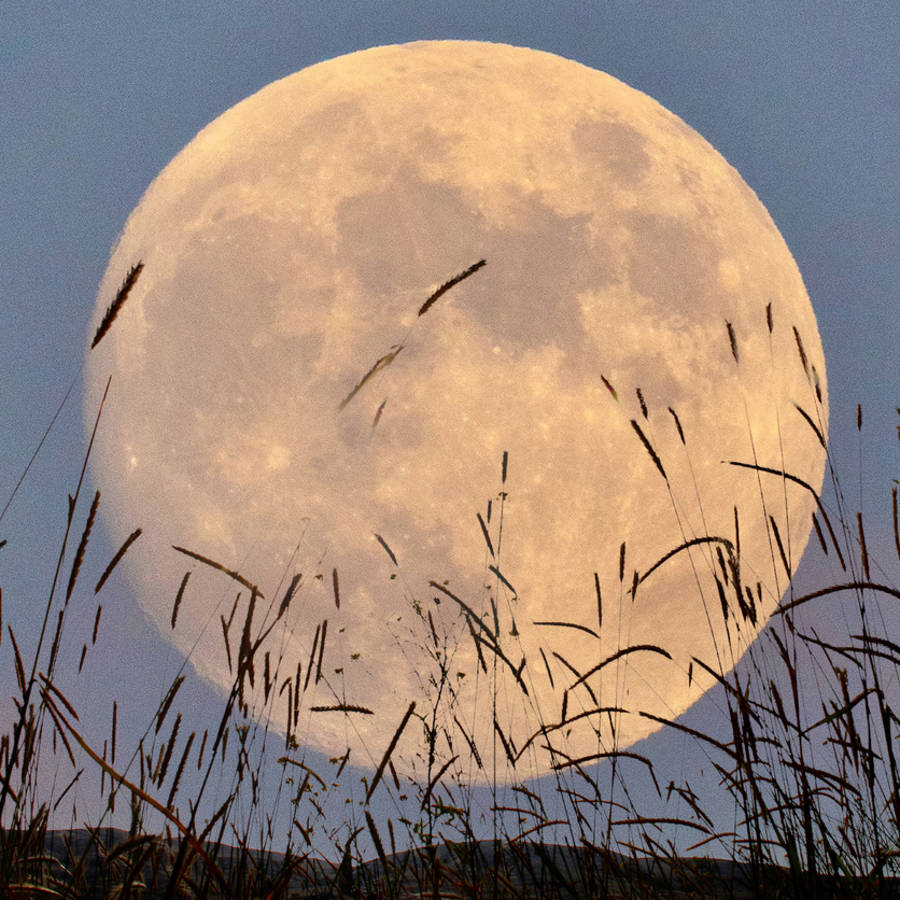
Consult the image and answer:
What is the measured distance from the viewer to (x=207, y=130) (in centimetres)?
1168

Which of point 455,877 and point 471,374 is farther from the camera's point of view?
point 471,374

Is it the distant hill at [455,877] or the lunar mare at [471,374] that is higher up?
the lunar mare at [471,374]

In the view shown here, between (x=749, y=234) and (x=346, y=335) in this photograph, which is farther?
(x=749, y=234)

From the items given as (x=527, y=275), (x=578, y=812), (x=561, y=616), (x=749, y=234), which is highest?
(x=749, y=234)

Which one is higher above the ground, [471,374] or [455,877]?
[471,374]

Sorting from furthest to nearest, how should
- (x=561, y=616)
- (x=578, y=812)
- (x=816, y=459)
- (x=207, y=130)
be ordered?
1. (x=207, y=130)
2. (x=816, y=459)
3. (x=561, y=616)
4. (x=578, y=812)

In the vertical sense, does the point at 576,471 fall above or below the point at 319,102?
below

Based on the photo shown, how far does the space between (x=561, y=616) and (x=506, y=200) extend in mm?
4444

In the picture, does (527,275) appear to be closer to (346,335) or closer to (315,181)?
(346,335)

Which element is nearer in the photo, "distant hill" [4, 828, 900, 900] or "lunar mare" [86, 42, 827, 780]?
"distant hill" [4, 828, 900, 900]

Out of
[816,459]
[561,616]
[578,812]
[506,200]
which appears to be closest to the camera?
[578,812]

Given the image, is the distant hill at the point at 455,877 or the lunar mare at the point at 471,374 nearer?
the distant hill at the point at 455,877

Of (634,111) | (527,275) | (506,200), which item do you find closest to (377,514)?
(527,275)

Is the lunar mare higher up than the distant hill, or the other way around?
the lunar mare
